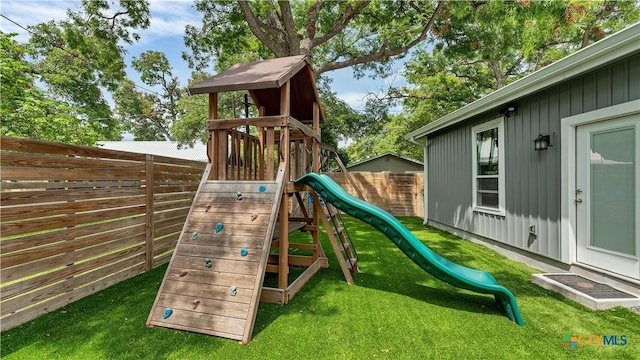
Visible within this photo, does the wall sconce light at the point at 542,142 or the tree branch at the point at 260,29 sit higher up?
the tree branch at the point at 260,29

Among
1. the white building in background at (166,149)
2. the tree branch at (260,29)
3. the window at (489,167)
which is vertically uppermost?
the tree branch at (260,29)

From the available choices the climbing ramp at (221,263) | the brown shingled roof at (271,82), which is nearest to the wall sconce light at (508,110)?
the brown shingled roof at (271,82)

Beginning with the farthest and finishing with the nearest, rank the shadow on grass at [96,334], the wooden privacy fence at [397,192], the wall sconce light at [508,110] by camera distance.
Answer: the wooden privacy fence at [397,192] → the wall sconce light at [508,110] → the shadow on grass at [96,334]

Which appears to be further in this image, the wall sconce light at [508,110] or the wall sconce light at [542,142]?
the wall sconce light at [508,110]

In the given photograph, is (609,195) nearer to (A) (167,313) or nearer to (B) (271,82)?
(B) (271,82)

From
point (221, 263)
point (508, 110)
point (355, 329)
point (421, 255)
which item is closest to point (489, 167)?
point (508, 110)

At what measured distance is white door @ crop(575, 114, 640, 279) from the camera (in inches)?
115

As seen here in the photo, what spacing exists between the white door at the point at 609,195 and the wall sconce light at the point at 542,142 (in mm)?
384

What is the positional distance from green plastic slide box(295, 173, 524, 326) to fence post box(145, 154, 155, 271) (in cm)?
223

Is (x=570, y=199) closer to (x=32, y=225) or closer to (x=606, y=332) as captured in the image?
(x=606, y=332)

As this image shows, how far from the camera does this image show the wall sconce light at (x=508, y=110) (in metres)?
4.55

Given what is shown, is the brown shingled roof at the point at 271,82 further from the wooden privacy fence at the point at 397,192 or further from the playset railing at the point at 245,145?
the wooden privacy fence at the point at 397,192

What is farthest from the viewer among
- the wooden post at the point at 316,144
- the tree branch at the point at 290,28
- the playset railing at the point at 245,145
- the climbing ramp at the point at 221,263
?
the tree branch at the point at 290,28

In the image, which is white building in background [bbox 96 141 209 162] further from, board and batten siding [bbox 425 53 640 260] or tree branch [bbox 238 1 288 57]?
board and batten siding [bbox 425 53 640 260]
